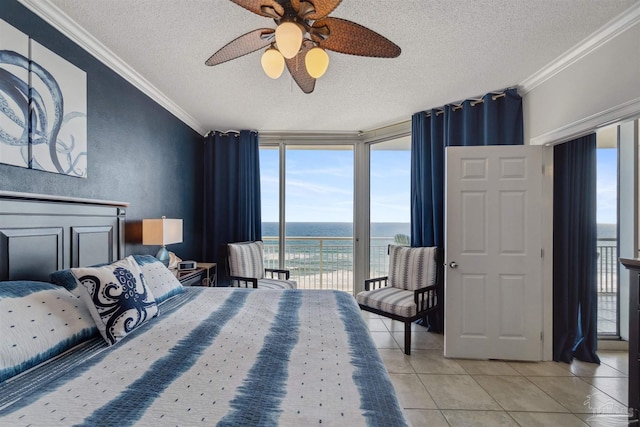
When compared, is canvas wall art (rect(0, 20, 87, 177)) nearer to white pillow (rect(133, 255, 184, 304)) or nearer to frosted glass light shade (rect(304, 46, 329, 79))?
white pillow (rect(133, 255, 184, 304))

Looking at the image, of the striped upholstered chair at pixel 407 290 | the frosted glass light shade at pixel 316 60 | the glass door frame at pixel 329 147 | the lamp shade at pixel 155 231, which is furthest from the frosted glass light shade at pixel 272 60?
the glass door frame at pixel 329 147

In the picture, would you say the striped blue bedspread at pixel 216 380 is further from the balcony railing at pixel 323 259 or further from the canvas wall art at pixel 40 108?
the balcony railing at pixel 323 259

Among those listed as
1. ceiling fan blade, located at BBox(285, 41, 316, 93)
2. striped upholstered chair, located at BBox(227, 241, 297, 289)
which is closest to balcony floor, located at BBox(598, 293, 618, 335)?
striped upholstered chair, located at BBox(227, 241, 297, 289)

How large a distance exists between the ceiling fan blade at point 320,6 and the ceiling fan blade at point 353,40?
12 centimetres

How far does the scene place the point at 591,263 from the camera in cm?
274

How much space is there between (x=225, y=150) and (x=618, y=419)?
478 cm

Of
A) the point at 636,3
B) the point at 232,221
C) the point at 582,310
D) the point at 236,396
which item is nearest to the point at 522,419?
the point at 582,310

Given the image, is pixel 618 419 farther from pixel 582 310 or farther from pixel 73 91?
pixel 73 91

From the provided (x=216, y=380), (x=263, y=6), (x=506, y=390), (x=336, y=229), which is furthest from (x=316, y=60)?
(x=336, y=229)

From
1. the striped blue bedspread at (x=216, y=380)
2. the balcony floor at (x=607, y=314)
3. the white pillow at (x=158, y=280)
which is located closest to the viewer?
the striped blue bedspread at (x=216, y=380)

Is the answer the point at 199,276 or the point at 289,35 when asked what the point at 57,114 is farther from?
the point at 199,276

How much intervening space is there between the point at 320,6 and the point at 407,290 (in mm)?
3021

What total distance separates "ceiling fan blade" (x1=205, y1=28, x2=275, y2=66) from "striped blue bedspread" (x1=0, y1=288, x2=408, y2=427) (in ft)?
5.09

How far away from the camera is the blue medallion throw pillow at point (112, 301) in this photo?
1438 mm
